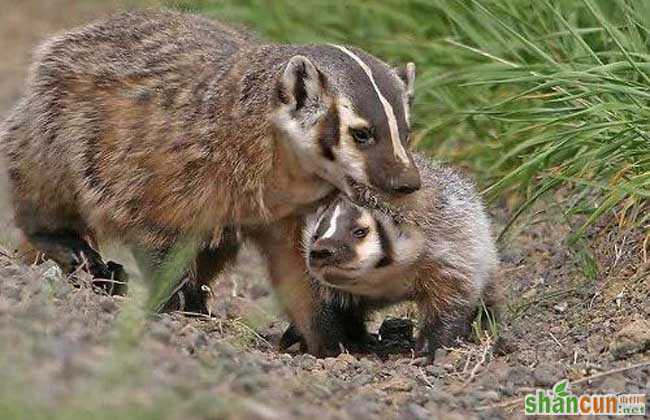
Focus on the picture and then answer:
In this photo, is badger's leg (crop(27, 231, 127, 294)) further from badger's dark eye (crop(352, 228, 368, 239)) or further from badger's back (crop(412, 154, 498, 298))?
badger's back (crop(412, 154, 498, 298))

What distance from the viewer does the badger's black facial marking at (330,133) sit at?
4688 millimetres

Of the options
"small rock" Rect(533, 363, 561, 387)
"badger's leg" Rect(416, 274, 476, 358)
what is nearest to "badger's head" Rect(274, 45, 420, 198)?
"badger's leg" Rect(416, 274, 476, 358)

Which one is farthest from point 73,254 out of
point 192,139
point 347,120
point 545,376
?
point 545,376

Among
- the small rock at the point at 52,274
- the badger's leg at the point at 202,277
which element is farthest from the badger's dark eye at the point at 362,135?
the small rock at the point at 52,274

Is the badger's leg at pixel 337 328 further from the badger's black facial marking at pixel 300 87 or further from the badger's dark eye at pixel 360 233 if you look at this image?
the badger's black facial marking at pixel 300 87

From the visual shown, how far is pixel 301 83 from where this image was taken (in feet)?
15.7

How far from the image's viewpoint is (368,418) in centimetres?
342

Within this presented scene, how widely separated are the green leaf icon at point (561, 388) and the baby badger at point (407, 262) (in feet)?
3.18

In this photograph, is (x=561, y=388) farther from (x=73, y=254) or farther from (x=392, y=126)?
(x=73, y=254)

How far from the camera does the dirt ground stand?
9.80 feet

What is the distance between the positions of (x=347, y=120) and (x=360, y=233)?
49 centimetres

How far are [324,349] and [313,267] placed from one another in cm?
44

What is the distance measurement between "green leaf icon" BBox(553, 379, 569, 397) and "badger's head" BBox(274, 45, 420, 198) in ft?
2.97

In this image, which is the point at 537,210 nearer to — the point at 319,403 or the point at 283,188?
the point at 283,188
